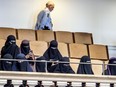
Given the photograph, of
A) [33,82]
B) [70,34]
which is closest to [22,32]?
[70,34]

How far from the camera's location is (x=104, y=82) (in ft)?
8.79

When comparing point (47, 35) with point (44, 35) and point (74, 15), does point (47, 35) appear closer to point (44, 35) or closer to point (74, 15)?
point (44, 35)

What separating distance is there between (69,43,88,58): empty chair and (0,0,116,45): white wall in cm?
102

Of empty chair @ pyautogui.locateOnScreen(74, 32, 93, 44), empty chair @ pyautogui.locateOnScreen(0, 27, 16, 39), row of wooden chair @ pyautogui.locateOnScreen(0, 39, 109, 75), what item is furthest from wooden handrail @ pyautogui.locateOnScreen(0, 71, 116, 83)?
empty chair @ pyautogui.locateOnScreen(74, 32, 93, 44)

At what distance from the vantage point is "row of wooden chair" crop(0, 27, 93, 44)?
5.26 meters

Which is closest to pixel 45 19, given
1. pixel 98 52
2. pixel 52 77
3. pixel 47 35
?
pixel 47 35

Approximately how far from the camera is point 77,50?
17.2ft

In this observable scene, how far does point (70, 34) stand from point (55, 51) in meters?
1.57

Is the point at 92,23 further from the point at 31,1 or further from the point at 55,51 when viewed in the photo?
the point at 55,51

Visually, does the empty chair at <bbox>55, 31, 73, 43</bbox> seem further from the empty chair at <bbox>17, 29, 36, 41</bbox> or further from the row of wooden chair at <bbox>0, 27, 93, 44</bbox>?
the empty chair at <bbox>17, 29, 36, 41</bbox>

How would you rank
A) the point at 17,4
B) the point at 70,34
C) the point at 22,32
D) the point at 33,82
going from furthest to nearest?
the point at 17,4 → the point at 70,34 → the point at 22,32 → the point at 33,82

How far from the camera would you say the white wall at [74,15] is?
605cm

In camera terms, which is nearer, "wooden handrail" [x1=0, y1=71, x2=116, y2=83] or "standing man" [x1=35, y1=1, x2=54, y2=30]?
"wooden handrail" [x1=0, y1=71, x2=116, y2=83]

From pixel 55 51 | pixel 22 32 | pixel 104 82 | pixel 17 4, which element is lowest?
pixel 104 82
